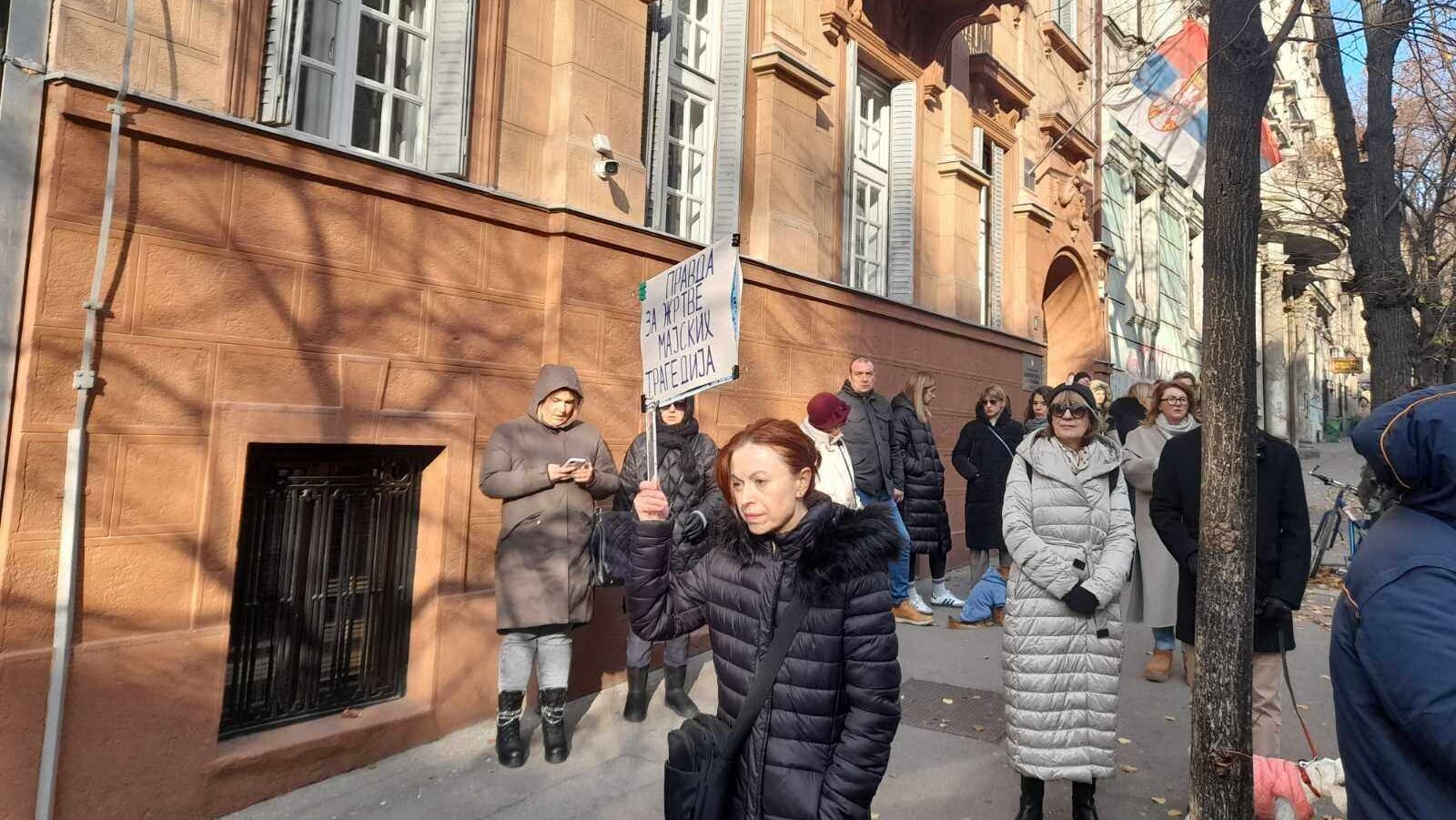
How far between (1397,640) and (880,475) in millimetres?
5389

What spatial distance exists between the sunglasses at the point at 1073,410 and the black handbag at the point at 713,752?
2186 mm

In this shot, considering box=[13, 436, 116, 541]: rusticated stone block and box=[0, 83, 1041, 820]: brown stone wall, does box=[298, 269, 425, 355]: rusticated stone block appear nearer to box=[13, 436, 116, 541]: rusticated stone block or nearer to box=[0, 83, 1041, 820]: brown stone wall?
box=[0, 83, 1041, 820]: brown stone wall

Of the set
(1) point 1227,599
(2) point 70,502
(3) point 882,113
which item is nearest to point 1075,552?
(1) point 1227,599

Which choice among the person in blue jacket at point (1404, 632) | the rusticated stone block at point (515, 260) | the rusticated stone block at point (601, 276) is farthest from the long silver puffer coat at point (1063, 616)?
the rusticated stone block at point (515, 260)

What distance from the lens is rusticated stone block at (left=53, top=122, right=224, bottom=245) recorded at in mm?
3594

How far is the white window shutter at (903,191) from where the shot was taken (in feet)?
32.7

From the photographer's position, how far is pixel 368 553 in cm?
474

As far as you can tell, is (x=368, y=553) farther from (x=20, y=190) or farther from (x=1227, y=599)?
(x=1227, y=599)

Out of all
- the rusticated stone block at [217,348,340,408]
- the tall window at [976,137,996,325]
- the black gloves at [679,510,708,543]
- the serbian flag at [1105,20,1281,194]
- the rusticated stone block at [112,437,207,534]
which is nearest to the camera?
the black gloves at [679,510,708,543]

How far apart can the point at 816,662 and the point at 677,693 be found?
10.6 ft

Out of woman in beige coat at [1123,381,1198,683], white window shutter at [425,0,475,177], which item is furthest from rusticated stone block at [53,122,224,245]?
woman in beige coat at [1123,381,1198,683]

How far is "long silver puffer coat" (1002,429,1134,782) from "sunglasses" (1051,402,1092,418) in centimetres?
14

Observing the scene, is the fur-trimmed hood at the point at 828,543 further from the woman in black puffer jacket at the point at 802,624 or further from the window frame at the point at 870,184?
the window frame at the point at 870,184

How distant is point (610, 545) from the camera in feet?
12.4
